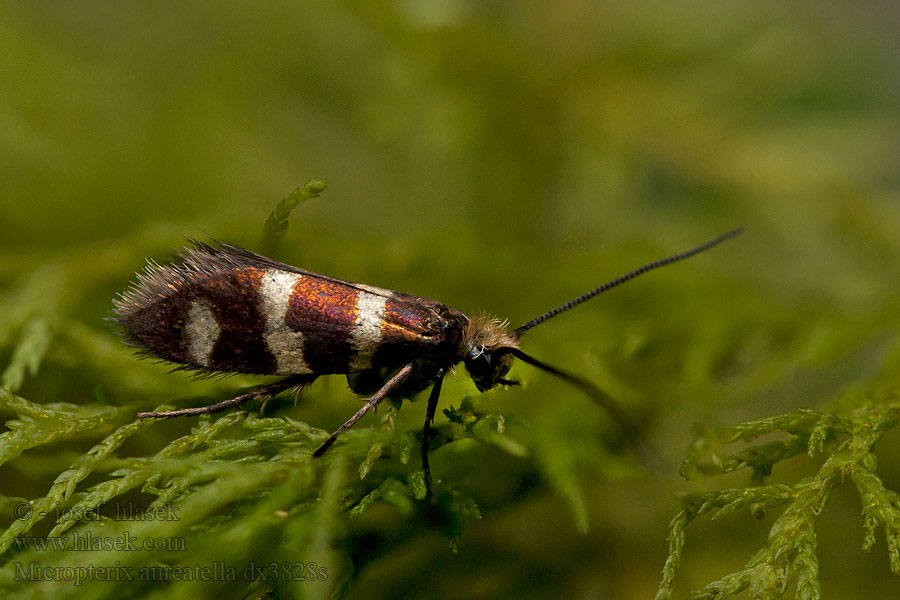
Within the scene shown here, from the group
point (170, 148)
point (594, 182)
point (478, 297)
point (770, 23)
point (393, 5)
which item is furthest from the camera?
point (770, 23)

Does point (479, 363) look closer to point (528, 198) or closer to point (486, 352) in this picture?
point (486, 352)

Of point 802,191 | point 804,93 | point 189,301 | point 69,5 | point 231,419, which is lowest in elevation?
point 231,419

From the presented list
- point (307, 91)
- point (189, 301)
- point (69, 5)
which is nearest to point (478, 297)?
point (189, 301)

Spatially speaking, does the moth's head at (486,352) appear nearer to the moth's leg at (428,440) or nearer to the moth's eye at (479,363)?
the moth's eye at (479,363)

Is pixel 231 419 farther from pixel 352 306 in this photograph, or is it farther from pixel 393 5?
pixel 393 5

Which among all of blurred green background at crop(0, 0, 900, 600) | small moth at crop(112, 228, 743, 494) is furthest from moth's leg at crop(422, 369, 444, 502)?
blurred green background at crop(0, 0, 900, 600)

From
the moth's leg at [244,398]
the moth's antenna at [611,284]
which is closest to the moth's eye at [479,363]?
the moth's antenna at [611,284]

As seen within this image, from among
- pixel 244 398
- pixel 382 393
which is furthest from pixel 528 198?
pixel 244 398
